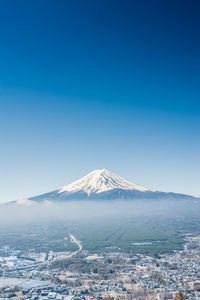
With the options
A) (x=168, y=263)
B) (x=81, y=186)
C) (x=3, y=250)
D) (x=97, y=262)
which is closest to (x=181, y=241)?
(x=168, y=263)

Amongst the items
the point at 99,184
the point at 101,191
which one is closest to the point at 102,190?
the point at 101,191

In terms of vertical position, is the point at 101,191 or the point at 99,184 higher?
the point at 99,184

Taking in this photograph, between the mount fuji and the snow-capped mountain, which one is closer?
the mount fuji

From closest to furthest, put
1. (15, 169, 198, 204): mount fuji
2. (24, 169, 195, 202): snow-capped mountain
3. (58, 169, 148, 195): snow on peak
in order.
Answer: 1. (15, 169, 198, 204): mount fuji
2. (24, 169, 195, 202): snow-capped mountain
3. (58, 169, 148, 195): snow on peak

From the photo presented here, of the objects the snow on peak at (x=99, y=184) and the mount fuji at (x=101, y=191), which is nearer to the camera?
the mount fuji at (x=101, y=191)

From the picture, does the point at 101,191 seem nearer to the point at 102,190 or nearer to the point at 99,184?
the point at 102,190

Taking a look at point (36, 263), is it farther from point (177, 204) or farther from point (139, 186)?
point (139, 186)

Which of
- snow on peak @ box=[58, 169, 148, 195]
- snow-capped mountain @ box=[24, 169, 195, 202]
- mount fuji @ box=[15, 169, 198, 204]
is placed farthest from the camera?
snow on peak @ box=[58, 169, 148, 195]
